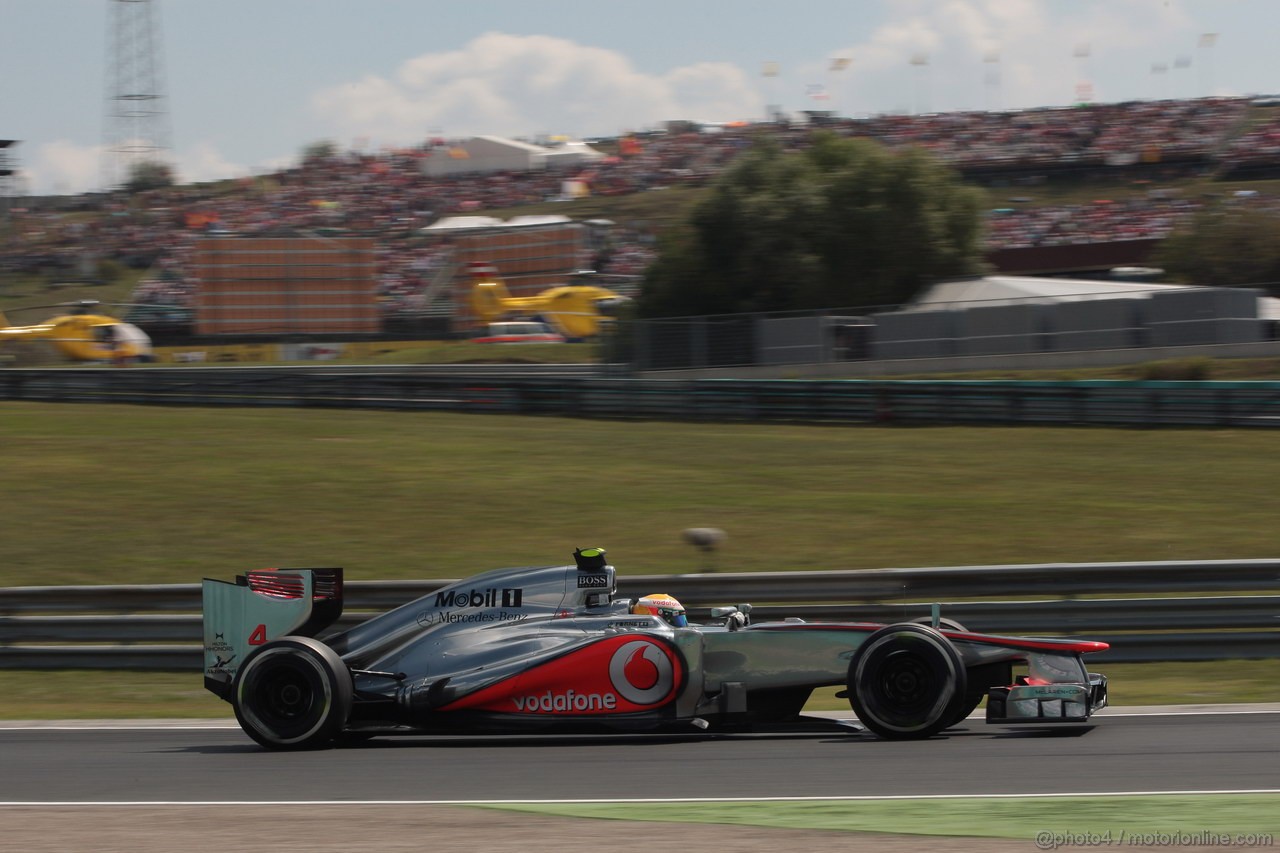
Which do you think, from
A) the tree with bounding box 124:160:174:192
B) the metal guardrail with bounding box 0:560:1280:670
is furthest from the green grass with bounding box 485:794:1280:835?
the tree with bounding box 124:160:174:192

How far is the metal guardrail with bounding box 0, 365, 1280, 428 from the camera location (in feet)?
68.9

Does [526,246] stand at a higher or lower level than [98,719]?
higher

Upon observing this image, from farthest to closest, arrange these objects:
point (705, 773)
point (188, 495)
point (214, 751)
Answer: point (188, 495) → point (214, 751) → point (705, 773)

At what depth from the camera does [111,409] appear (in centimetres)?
2617

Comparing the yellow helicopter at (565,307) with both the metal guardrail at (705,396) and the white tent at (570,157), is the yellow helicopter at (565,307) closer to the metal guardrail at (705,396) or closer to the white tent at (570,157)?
the metal guardrail at (705,396)

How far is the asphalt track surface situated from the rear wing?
486 mm

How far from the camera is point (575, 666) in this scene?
22.3ft

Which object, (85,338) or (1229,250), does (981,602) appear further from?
(85,338)

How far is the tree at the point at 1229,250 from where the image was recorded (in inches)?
1533

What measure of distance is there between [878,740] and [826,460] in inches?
460

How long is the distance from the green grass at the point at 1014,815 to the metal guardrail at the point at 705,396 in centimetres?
1690

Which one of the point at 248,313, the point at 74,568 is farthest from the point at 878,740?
the point at 248,313

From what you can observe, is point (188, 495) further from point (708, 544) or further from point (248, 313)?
point (248, 313)

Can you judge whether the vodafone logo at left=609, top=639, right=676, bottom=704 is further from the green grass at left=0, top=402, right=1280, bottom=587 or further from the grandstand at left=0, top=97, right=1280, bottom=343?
the grandstand at left=0, top=97, right=1280, bottom=343
